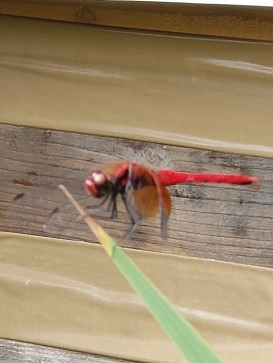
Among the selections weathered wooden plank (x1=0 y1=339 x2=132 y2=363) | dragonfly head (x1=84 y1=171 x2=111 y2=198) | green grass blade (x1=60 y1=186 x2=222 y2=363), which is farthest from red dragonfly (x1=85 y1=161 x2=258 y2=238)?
green grass blade (x1=60 y1=186 x2=222 y2=363)

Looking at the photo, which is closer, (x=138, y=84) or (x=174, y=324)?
(x=174, y=324)

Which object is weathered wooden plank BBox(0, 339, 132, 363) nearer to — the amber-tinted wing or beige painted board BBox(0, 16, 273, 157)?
the amber-tinted wing

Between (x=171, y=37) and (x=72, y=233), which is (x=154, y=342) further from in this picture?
(x=171, y=37)

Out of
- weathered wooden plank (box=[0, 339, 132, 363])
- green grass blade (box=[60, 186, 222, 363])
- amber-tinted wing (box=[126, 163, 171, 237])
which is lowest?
weathered wooden plank (box=[0, 339, 132, 363])

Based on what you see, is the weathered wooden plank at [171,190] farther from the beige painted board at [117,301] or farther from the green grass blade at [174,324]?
the green grass blade at [174,324]

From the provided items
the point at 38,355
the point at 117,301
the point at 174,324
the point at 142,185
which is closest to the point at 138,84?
the point at 142,185

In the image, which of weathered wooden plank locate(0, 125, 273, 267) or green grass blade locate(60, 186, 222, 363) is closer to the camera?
green grass blade locate(60, 186, 222, 363)

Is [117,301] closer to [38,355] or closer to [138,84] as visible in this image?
[38,355]

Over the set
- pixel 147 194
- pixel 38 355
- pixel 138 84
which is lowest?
pixel 38 355
